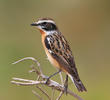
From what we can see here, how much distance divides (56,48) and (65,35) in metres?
6.54

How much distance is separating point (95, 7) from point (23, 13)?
236 centimetres

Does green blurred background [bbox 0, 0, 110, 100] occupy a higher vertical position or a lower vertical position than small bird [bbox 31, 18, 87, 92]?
lower

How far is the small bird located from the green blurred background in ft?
12.1

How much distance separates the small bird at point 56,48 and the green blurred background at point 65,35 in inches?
145

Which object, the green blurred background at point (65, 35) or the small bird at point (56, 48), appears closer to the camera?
the small bird at point (56, 48)

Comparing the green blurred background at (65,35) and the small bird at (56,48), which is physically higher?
the small bird at (56,48)

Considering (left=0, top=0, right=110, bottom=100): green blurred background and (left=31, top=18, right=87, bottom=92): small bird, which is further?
(left=0, top=0, right=110, bottom=100): green blurred background

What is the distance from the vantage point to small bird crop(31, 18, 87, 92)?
6.61 metres

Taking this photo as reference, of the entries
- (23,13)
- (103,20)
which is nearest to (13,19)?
(23,13)

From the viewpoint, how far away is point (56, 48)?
694cm

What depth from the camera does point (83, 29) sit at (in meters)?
14.6

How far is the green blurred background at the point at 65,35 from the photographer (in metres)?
11.3

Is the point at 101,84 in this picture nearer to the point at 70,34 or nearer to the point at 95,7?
the point at 70,34

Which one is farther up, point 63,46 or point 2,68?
point 63,46
